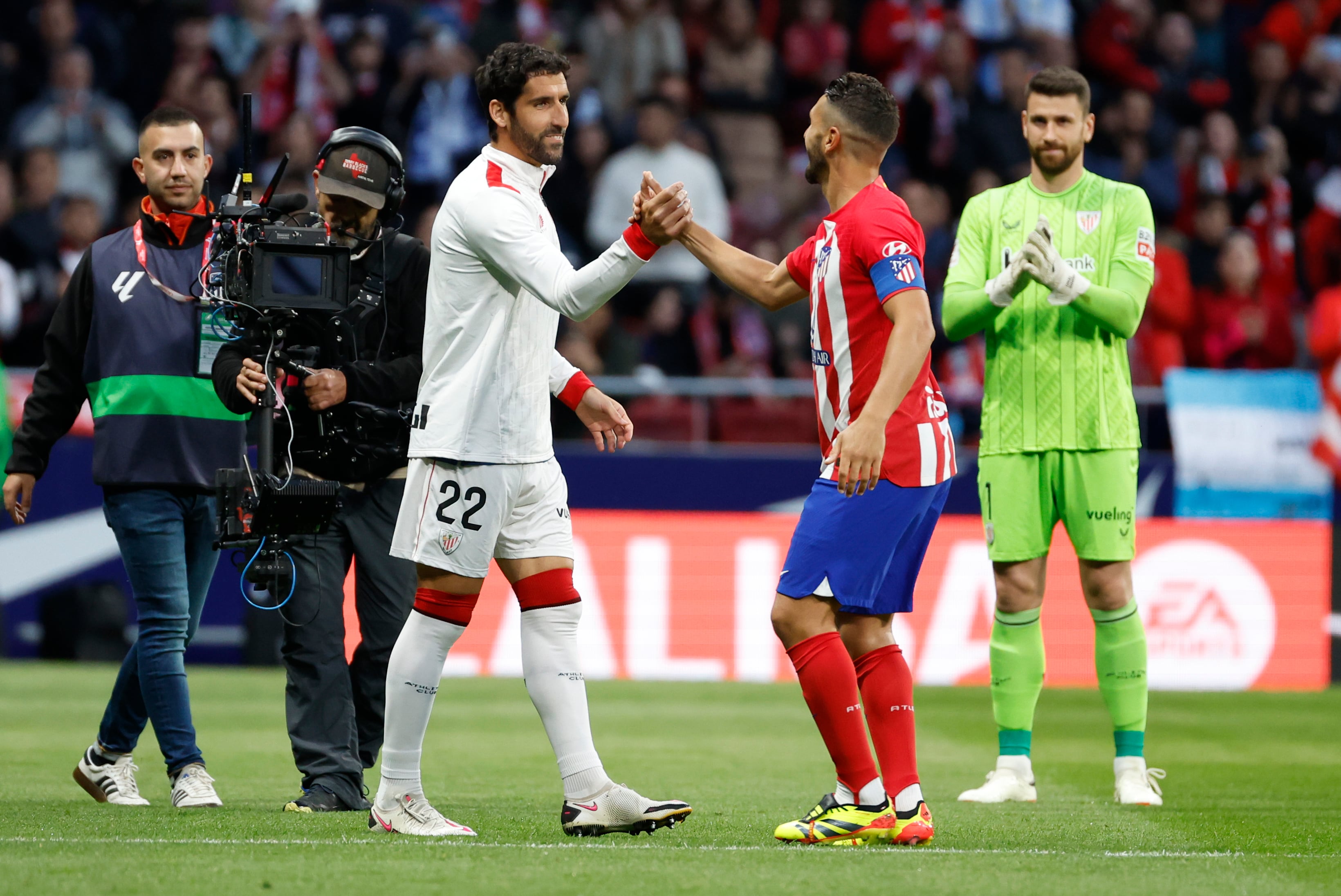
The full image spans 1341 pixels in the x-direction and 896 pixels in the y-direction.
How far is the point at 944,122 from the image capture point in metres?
16.2

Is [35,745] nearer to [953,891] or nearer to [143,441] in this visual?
[143,441]

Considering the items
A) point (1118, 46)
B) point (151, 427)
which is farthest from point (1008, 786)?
point (1118, 46)

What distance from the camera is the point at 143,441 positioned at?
599 cm

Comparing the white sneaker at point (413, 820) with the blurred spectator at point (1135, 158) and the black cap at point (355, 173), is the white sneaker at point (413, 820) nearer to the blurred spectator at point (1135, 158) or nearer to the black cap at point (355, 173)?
the black cap at point (355, 173)

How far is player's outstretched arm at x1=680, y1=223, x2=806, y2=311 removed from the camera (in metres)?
5.47

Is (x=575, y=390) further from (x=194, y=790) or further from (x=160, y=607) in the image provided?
(x=194, y=790)

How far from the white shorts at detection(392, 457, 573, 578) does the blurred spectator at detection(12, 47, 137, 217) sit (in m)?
10.4

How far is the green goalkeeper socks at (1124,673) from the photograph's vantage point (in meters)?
6.55

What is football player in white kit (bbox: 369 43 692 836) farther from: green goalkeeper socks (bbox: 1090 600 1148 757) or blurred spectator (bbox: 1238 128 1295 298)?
blurred spectator (bbox: 1238 128 1295 298)

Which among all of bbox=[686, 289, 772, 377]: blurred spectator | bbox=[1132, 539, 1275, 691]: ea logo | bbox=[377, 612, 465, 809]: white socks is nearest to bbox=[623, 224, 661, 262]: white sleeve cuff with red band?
bbox=[377, 612, 465, 809]: white socks

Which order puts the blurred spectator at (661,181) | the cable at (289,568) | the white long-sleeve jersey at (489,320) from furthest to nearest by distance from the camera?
the blurred spectator at (661,181) → the cable at (289,568) → the white long-sleeve jersey at (489,320)

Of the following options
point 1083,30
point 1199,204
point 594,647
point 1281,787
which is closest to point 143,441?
point 1281,787

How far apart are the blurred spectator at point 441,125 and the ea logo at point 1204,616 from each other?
6.69 metres

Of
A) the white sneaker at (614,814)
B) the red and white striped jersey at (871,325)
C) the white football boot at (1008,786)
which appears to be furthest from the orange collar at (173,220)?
the white football boot at (1008,786)
